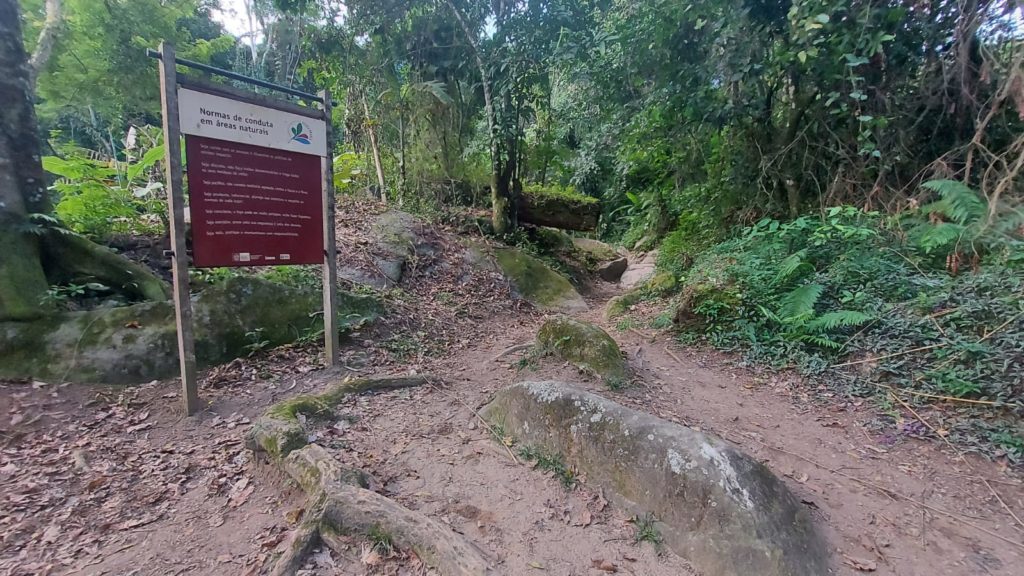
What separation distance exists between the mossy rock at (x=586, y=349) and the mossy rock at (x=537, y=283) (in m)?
3.14

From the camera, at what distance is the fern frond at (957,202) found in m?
5.10

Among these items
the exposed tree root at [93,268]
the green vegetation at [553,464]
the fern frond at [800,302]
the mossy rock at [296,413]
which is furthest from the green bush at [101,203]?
the fern frond at [800,302]

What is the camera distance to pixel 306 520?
2.50 metres

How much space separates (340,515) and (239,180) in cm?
291

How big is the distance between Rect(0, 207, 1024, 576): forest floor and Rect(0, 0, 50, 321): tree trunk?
1.01m

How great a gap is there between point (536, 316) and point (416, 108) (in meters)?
5.68

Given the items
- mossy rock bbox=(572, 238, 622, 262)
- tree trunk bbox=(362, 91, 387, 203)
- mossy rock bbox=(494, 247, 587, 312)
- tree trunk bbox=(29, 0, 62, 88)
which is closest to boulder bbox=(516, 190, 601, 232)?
mossy rock bbox=(572, 238, 622, 262)

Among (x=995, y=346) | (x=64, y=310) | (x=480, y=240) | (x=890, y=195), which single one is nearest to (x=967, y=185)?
(x=890, y=195)

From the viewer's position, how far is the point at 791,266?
17.8 feet

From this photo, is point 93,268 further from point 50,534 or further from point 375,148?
point 375,148

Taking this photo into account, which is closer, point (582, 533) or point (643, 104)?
point (582, 533)

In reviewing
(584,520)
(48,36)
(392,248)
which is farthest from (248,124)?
(48,36)

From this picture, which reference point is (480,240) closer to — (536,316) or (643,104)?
(536,316)

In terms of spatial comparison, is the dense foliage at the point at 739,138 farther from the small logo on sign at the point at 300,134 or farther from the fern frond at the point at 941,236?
the small logo on sign at the point at 300,134
